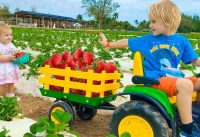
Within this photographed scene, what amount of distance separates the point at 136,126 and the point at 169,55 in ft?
2.25

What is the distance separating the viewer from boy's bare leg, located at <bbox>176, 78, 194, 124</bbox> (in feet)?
10.2

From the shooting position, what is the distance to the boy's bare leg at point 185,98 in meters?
3.11

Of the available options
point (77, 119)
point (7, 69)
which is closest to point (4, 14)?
point (7, 69)

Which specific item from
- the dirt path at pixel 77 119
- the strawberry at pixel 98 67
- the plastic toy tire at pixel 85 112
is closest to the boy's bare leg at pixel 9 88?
the dirt path at pixel 77 119

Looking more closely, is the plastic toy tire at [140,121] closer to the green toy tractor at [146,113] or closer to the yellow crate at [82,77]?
the green toy tractor at [146,113]

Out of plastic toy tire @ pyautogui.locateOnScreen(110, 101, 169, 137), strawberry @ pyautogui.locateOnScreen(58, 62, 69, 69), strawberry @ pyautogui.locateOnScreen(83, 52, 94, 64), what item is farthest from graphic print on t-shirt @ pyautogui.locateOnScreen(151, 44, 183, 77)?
strawberry @ pyautogui.locateOnScreen(58, 62, 69, 69)

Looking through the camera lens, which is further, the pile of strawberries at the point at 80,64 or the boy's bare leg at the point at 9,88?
the boy's bare leg at the point at 9,88

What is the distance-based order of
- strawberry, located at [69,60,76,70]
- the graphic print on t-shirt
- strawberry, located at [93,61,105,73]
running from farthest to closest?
strawberry, located at [69,60,76,70]
strawberry, located at [93,61,105,73]
the graphic print on t-shirt

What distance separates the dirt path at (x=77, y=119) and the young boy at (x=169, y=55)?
1092 millimetres

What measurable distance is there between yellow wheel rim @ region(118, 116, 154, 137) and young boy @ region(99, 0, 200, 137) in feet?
0.90

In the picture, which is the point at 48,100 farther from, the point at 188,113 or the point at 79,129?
the point at 188,113

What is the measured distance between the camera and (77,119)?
15.4ft

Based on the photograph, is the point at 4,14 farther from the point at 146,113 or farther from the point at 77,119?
the point at 146,113

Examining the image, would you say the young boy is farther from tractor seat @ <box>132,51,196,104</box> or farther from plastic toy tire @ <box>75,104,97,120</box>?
plastic toy tire @ <box>75,104,97,120</box>
